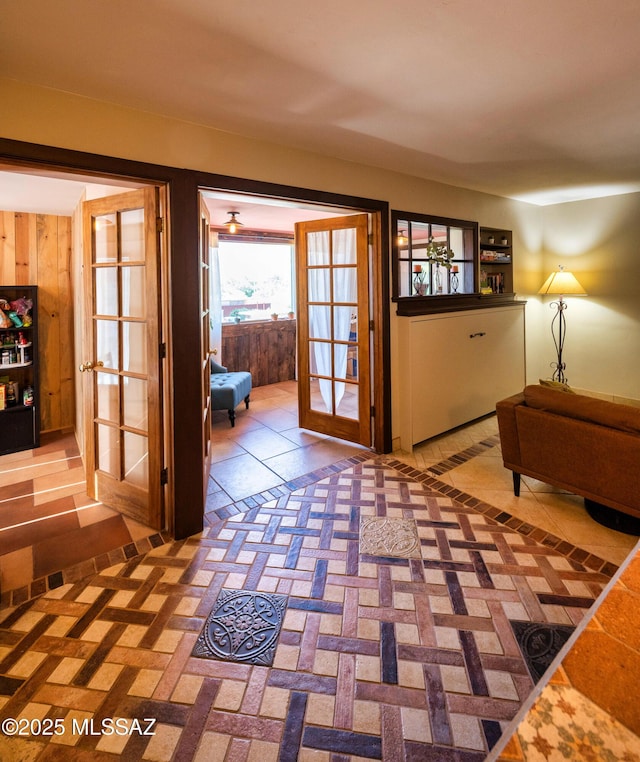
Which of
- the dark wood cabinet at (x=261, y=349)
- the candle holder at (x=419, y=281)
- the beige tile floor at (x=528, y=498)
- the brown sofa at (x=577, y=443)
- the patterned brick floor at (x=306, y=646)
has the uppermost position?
the candle holder at (x=419, y=281)

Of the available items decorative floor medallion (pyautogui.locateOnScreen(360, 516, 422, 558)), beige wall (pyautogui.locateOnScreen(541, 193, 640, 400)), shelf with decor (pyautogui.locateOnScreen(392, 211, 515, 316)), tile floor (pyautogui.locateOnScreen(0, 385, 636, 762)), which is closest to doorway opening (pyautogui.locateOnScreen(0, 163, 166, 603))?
tile floor (pyautogui.locateOnScreen(0, 385, 636, 762))

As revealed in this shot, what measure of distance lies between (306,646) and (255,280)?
5728 millimetres

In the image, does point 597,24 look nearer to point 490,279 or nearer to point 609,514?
point 609,514

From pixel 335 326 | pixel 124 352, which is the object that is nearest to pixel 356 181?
pixel 335 326

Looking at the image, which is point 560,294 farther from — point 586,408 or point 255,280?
point 255,280

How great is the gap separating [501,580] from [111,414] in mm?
2499

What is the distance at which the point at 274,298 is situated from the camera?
22.7 ft

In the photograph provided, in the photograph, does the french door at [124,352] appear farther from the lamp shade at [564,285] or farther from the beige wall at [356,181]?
the lamp shade at [564,285]

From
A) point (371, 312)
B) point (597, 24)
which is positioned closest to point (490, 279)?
point (371, 312)

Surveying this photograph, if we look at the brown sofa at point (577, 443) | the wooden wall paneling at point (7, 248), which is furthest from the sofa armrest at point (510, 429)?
the wooden wall paneling at point (7, 248)

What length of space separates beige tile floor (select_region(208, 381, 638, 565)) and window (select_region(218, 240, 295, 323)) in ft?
7.12

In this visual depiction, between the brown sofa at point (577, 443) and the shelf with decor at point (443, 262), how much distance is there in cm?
136

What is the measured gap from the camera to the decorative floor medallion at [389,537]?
2311 mm

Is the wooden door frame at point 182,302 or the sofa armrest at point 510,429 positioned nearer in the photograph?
the wooden door frame at point 182,302
